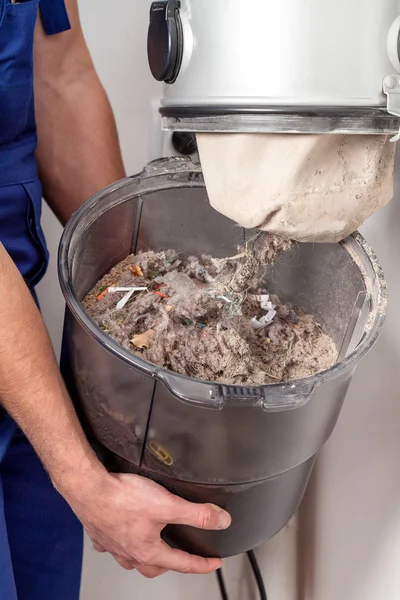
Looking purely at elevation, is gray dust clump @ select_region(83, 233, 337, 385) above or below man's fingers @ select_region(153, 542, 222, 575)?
above

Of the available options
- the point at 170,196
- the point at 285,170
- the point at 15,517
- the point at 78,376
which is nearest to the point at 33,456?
the point at 15,517

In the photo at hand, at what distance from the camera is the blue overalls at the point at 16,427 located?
541mm

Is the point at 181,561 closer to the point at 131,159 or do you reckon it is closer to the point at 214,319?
the point at 214,319

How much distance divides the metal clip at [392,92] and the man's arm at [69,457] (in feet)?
0.96

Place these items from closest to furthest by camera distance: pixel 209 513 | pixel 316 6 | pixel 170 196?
pixel 316 6
pixel 209 513
pixel 170 196

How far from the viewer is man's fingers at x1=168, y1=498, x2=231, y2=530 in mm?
472

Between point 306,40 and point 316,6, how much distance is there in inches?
0.7

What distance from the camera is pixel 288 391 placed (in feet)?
1.37

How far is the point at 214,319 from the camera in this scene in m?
0.54

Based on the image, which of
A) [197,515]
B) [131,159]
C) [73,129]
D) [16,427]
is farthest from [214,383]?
[131,159]

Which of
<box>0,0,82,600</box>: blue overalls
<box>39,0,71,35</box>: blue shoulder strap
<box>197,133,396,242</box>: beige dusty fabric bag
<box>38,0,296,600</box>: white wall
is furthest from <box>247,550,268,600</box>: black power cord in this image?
<box>39,0,71,35</box>: blue shoulder strap

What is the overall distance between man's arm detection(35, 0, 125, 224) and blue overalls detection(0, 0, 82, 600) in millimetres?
46

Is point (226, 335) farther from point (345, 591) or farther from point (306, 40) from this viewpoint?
point (345, 591)

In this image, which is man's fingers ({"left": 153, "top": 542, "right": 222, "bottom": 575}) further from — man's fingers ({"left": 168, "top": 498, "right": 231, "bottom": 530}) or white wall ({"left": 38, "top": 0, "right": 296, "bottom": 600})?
white wall ({"left": 38, "top": 0, "right": 296, "bottom": 600})
